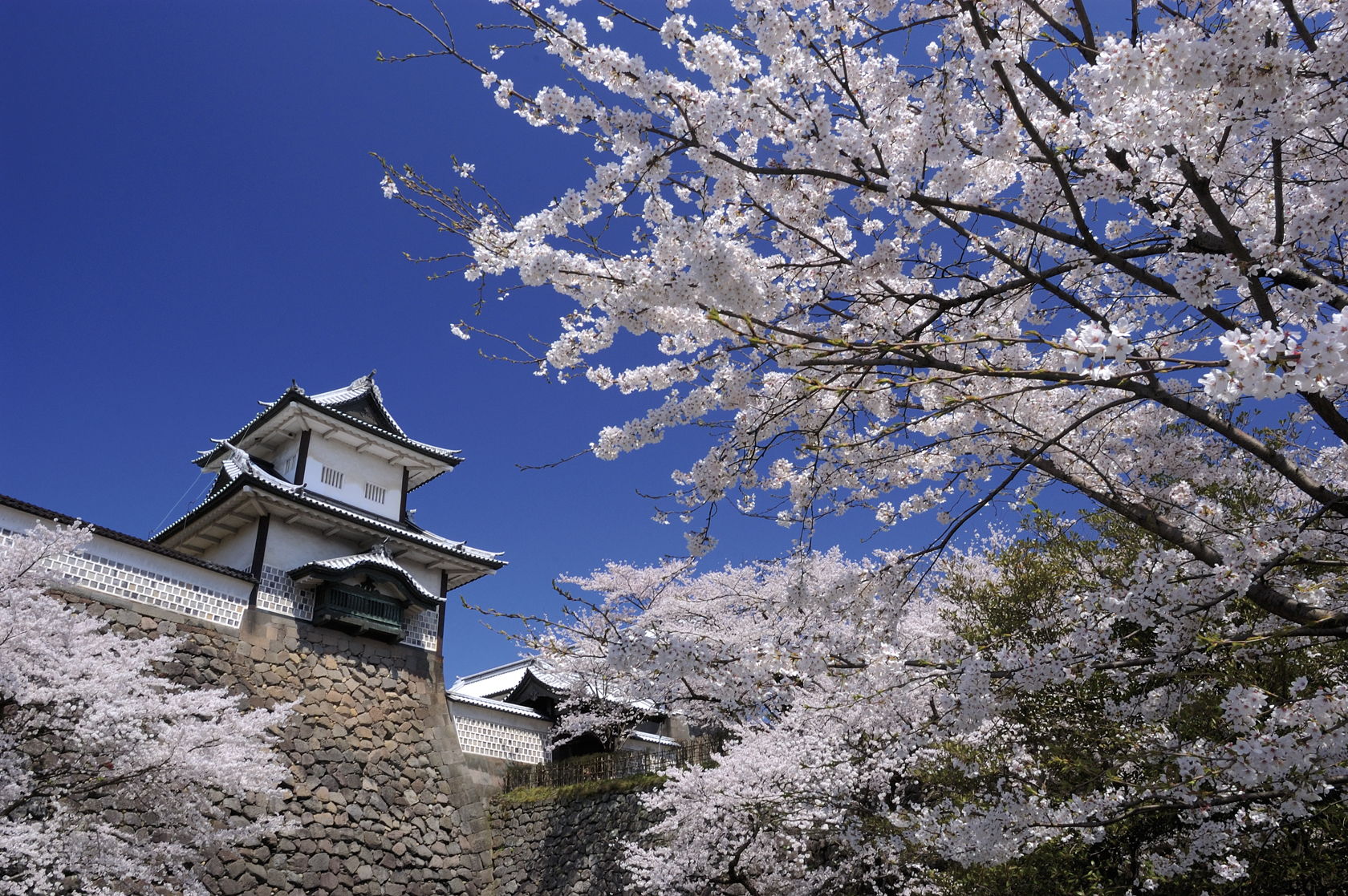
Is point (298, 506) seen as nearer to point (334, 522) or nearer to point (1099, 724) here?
point (334, 522)

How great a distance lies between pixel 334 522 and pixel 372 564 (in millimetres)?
1049

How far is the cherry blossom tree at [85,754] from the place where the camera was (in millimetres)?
5898

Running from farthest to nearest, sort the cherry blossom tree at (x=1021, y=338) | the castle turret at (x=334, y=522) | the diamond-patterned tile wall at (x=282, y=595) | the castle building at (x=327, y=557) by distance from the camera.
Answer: the castle turret at (x=334, y=522), the diamond-patterned tile wall at (x=282, y=595), the castle building at (x=327, y=557), the cherry blossom tree at (x=1021, y=338)

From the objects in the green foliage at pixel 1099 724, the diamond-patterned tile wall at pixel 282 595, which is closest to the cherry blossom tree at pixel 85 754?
the diamond-patterned tile wall at pixel 282 595

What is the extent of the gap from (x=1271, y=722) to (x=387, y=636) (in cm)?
1147

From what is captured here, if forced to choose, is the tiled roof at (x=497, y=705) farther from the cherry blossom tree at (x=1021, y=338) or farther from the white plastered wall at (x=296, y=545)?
the cherry blossom tree at (x=1021, y=338)

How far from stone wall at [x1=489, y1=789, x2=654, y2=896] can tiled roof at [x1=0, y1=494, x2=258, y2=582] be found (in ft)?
17.2

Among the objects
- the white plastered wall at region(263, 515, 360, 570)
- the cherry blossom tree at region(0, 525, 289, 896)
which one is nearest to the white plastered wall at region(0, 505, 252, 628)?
the white plastered wall at region(263, 515, 360, 570)

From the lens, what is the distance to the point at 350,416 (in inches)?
515

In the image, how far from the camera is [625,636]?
3.76 m

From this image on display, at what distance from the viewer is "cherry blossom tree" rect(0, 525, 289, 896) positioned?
590 centimetres

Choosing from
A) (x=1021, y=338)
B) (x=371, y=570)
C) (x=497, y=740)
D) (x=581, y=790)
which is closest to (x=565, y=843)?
(x=581, y=790)

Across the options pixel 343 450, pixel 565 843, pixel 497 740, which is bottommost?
pixel 565 843

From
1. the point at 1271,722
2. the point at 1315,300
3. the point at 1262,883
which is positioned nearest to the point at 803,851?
the point at 1262,883
